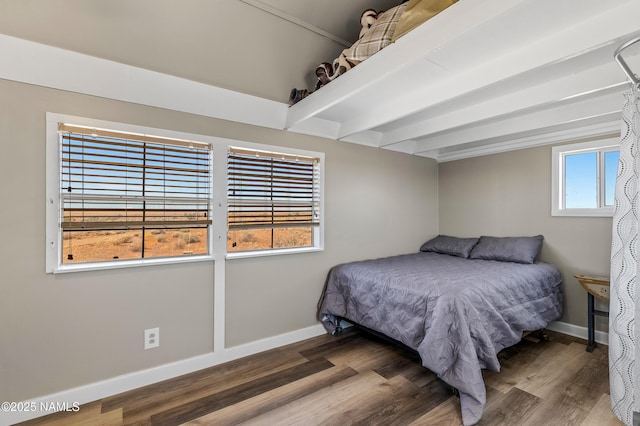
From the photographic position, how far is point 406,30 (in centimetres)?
176

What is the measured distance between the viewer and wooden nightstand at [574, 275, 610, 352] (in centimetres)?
263

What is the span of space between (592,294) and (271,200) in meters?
3.01

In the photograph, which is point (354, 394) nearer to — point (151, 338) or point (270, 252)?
point (270, 252)

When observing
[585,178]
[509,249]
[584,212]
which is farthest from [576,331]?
[585,178]

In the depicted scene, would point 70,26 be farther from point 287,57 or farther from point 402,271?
point 402,271

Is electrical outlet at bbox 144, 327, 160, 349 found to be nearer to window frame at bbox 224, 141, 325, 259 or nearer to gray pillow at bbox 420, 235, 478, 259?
window frame at bbox 224, 141, 325, 259

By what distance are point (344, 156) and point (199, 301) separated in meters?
1.99

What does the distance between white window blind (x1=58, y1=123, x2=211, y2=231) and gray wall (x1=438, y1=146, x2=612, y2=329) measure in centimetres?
324

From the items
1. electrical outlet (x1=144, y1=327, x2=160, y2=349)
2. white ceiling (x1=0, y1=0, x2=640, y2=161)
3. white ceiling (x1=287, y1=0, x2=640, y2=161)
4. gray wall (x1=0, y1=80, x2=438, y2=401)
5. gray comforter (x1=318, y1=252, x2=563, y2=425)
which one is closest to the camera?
white ceiling (x1=287, y1=0, x2=640, y2=161)

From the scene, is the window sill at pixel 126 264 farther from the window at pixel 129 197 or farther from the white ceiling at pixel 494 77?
the white ceiling at pixel 494 77

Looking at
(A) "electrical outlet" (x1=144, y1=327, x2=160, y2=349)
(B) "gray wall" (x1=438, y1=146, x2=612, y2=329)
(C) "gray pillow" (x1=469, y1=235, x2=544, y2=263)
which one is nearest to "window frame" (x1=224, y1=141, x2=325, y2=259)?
(A) "electrical outlet" (x1=144, y1=327, x2=160, y2=349)

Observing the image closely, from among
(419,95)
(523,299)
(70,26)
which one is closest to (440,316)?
(523,299)

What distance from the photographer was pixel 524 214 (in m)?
3.49

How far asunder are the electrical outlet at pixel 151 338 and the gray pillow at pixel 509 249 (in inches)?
129
